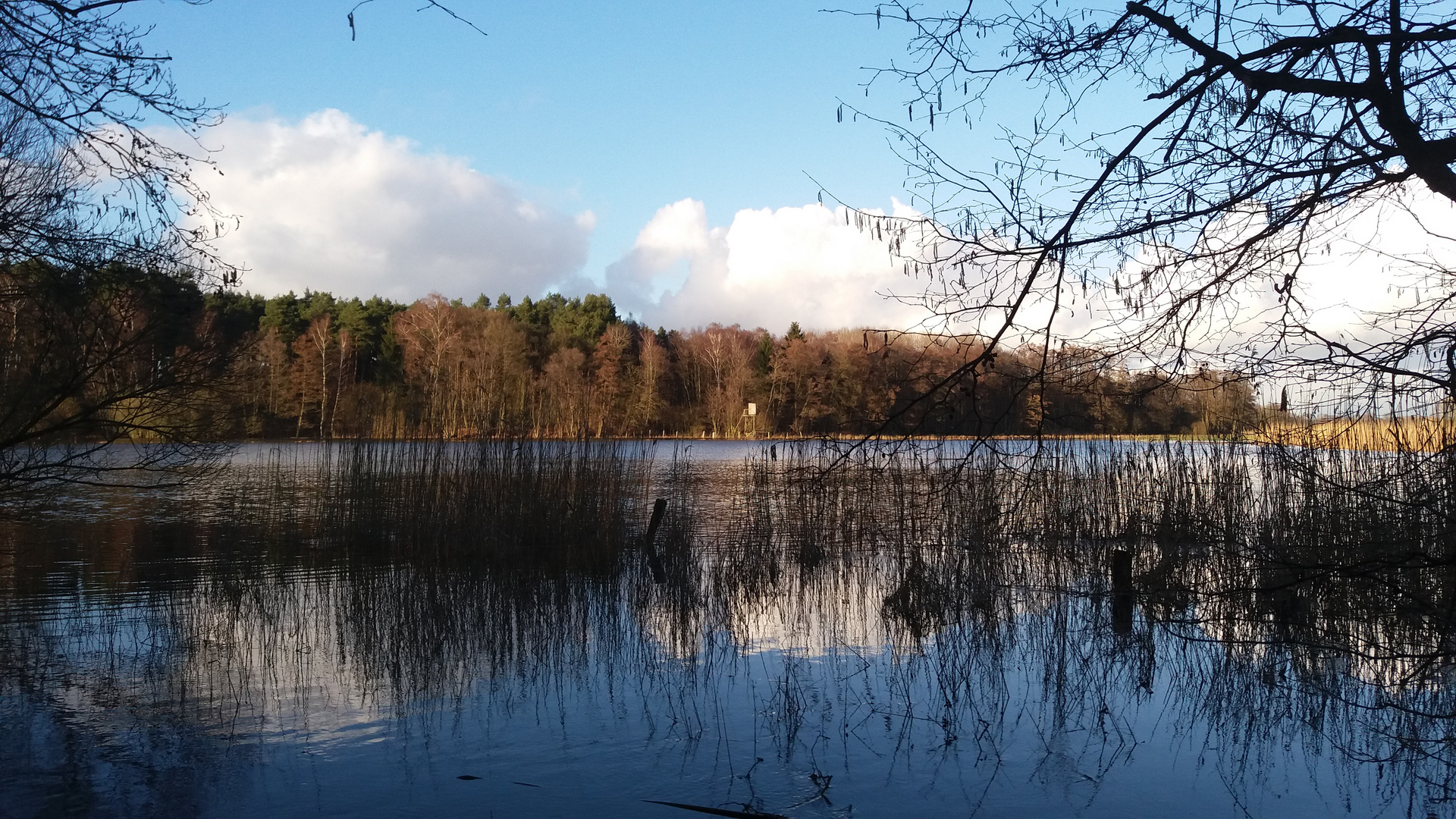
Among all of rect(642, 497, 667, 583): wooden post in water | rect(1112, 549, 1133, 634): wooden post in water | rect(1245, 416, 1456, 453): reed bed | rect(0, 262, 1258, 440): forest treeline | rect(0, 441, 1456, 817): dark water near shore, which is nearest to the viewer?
rect(0, 262, 1258, 440): forest treeline

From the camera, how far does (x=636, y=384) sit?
122 feet

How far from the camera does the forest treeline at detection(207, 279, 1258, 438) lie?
3115 mm

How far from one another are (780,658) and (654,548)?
195 inches

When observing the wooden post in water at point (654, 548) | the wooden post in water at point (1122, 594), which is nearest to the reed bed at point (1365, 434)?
the wooden post in water at point (1122, 594)

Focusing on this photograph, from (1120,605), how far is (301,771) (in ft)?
18.8

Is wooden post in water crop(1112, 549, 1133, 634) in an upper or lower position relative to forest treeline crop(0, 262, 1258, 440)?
lower

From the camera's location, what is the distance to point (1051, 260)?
2873 mm

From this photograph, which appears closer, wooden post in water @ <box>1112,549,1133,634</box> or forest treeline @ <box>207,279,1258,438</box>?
forest treeline @ <box>207,279,1258,438</box>

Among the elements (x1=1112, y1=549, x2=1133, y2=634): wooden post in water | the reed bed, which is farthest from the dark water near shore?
the reed bed

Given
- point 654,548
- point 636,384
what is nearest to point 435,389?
point 654,548

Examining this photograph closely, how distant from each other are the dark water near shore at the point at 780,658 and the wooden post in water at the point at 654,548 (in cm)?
21

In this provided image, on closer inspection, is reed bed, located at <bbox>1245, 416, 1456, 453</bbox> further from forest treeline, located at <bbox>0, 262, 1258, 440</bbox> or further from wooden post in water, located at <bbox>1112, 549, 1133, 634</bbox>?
wooden post in water, located at <bbox>1112, 549, 1133, 634</bbox>

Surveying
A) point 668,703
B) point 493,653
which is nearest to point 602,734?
point 668,703

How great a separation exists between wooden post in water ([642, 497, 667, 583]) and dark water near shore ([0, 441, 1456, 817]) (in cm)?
21
